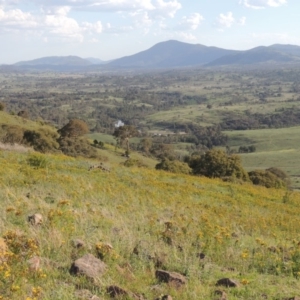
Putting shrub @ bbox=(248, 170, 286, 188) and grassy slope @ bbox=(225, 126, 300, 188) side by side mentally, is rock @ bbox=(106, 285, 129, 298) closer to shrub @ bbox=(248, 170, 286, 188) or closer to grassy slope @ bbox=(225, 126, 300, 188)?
shrub @ bbox=(248, 170, 286, 188)

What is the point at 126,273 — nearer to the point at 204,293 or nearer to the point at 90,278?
the point at 90,278

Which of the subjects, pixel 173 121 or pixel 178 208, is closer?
pixel 178 208

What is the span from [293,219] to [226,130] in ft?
481

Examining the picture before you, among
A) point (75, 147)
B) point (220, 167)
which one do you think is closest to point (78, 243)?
point (220, 167)

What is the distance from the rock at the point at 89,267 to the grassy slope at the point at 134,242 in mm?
105

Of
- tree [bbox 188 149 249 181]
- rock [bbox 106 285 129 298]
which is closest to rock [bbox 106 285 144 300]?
rock [bbox 106 285 129 298]

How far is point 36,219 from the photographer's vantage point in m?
6.98

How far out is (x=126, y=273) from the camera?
5508 mm

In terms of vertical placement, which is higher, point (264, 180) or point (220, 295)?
point (220, 295)

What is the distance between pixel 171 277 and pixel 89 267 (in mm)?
1103

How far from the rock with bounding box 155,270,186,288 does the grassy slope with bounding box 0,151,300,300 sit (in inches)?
4.4

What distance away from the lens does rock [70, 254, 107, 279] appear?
5.15m

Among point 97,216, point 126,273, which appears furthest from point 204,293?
point 97,216

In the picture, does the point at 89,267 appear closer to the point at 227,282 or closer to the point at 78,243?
the point at 78,243
